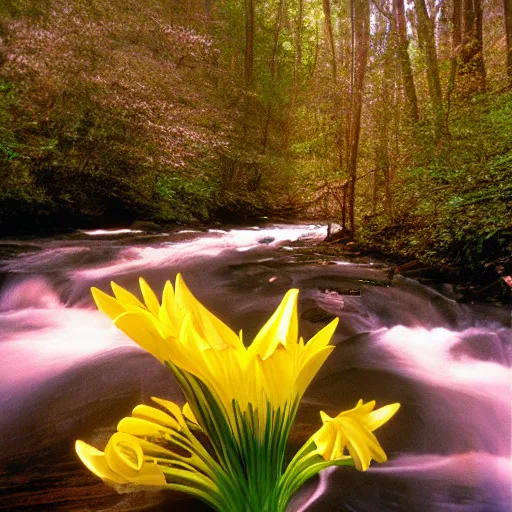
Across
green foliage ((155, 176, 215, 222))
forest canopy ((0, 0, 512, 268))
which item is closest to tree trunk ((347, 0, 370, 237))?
forest canopy ((0, 0, 512, 268))

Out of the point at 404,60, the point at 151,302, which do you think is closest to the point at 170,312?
the point at 151,302

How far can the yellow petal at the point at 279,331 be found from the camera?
225mm

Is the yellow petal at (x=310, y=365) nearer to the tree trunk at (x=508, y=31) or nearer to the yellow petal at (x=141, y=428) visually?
the yellow petal at (x=141, y=428)

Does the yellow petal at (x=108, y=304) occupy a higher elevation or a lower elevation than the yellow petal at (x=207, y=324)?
higher

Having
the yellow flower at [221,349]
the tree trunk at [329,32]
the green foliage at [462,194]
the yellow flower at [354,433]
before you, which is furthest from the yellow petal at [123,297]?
the tree trunk at [329,32]

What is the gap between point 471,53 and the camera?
3.52 ft

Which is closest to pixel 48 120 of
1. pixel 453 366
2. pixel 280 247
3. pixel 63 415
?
pixel 280 247

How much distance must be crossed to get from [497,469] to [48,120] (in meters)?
1.32

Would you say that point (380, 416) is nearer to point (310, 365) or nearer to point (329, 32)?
point (310, 365)

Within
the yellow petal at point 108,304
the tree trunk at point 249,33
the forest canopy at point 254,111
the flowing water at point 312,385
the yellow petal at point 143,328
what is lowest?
the flowing water at point 312,385

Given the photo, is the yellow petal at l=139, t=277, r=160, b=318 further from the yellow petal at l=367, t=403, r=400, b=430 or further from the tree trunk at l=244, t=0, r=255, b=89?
the tree trunk at l=244, t=0, r=255, b=89

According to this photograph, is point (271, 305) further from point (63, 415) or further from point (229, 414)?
point (229, 414)

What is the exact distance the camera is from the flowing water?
1.35ft

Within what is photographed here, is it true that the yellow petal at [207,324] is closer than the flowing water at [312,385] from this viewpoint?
Yes
